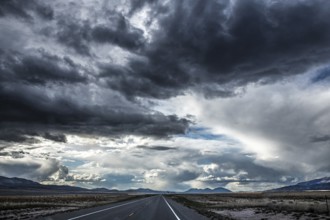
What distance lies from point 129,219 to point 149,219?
4.85 ft

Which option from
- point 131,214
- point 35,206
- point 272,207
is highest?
point 272,207

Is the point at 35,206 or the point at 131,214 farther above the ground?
the point at 35,206

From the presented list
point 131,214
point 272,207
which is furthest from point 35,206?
point 272,207

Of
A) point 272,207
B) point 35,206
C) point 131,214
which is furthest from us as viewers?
point 35,206

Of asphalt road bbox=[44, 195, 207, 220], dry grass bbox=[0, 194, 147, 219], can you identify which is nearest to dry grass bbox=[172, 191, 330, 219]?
asphalt road bbox=[44, 195, 207, 220]

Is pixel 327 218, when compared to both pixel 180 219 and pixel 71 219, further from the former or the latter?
pixel 71 219

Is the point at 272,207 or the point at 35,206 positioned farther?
the point at 35,206

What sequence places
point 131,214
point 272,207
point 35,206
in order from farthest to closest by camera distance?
1. point 35,206
2. point 272,207
3. point 131,214

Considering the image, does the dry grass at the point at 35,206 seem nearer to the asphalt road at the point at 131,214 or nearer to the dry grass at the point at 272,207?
the asphalt road at the point at 131,214

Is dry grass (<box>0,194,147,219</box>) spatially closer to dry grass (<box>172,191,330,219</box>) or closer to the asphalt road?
the asphalt road

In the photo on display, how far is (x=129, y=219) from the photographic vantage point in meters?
24.6

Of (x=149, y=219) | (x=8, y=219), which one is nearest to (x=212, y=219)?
(x=149, y=219)

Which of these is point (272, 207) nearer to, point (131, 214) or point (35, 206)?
point (131, 214)

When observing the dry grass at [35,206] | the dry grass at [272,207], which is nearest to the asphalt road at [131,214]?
the dry grass at [272,207]
